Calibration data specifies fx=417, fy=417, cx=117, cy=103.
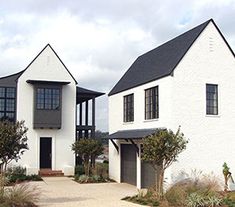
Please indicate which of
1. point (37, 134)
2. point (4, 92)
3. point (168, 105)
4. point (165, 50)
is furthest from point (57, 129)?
point (168, 105)

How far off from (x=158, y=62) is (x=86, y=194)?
9.02 meters

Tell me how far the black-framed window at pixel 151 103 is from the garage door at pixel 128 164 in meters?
2.92

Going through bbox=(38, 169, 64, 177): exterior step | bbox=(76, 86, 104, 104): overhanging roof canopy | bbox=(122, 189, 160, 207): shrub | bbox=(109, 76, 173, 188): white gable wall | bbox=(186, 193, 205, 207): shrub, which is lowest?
bbox=(38, 169, 64, 177): exterior step

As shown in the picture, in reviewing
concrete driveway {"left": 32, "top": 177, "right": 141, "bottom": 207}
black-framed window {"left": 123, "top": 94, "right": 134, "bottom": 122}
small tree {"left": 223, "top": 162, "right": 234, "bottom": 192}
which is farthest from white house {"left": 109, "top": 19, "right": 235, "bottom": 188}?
concrete driveway {"left": 32, "top": 177, "right": 141, "bottom": 207}

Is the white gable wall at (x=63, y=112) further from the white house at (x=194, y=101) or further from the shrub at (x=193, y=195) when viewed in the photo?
the shrub at (x=193, y=195)

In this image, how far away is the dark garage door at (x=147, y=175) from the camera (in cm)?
2250

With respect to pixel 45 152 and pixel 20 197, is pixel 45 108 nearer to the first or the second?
pixel 45 152

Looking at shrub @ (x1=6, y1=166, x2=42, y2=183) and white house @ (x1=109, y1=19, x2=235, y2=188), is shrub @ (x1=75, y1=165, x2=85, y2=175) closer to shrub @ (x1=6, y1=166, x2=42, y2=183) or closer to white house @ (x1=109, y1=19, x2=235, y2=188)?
shrub @ (x1=6, y1=166, x2=42, y2=183)

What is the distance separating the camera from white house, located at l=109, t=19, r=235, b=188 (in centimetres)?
2105

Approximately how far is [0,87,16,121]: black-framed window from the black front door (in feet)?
9.58

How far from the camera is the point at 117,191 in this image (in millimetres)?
22188

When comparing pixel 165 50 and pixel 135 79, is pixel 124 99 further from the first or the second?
pixel 165 50

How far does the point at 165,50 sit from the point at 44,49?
11.2 m

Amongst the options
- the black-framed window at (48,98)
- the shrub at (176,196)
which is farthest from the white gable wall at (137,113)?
the shrub at (176,196)
